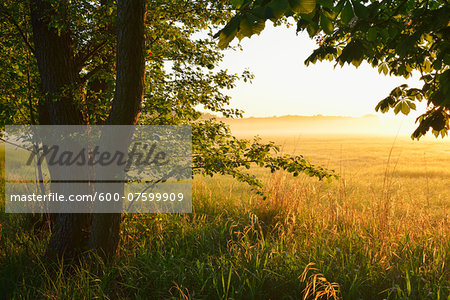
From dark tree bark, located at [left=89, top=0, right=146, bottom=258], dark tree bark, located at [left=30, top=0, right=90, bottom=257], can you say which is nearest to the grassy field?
dark tree bark, located at [left=30, top=0, right=90, bottom=257]

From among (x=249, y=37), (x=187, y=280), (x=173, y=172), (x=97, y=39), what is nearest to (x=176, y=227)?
(x=173, y=172)

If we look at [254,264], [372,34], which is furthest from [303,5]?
[254,264]

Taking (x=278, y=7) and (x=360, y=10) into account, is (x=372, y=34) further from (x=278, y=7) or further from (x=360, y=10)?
(x=278, y=7)

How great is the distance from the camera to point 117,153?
4352 mm

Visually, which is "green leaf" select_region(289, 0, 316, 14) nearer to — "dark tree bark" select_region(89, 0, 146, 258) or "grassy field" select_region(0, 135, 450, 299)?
"grassy field" select_region(0, 135, 450, 299)

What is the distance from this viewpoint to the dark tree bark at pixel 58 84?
15.7 ft

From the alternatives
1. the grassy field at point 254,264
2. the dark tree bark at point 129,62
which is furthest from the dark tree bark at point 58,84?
the dark tree bark at point 129,62

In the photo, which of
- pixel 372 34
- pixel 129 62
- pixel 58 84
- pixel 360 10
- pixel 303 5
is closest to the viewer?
pixel 303 5

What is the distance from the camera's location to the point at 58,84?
481 cm

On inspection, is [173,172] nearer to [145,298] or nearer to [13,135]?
[145,298]

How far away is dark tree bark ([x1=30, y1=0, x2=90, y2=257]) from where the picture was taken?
480 cm

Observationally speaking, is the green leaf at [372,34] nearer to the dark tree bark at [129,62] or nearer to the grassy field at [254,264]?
the grassy field at [254,264]

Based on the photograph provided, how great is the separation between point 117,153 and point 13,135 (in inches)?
164

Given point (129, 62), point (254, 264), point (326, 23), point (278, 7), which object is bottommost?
point (254, 264)
